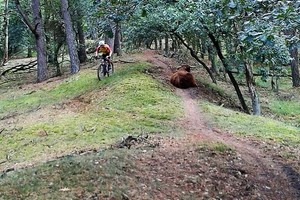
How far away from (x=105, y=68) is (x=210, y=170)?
12.0 metres

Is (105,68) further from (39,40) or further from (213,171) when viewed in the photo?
(213,171)

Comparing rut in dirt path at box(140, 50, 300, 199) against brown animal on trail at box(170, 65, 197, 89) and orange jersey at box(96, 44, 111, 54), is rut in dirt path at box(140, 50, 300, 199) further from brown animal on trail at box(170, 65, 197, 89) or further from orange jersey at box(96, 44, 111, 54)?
orange jersey at box(96, 44, 111, 54)

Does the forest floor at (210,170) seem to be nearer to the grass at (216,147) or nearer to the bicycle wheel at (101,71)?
the grass at (216,147)

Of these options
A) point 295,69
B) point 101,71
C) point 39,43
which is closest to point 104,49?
point 101,71

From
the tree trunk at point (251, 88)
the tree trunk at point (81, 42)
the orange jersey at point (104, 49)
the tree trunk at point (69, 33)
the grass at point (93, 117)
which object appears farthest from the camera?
the tree trunk at point (81, 42)

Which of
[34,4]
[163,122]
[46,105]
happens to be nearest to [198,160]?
[163,122]

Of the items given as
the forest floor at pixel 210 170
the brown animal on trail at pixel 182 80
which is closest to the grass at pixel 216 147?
the forest floor at pixel 210 170

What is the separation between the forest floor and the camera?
8781mm

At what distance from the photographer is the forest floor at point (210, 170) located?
8781 millimetres

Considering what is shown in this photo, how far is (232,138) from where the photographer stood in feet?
42.8

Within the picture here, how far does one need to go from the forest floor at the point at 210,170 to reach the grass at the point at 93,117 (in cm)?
162

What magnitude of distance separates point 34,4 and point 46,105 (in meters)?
10.0

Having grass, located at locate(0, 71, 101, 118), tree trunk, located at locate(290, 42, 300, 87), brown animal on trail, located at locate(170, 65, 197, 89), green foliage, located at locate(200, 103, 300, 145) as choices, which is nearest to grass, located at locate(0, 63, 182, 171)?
grass, located at locate(0, 71, 101, 118)

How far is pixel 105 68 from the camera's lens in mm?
21094
